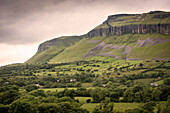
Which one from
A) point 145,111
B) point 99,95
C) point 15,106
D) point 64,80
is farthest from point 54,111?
point 64,80

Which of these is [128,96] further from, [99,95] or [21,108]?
[21,108]

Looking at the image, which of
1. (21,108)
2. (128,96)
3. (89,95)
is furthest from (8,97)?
(128,96)

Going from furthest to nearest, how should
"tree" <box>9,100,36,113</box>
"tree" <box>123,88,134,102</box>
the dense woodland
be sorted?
"tree" <box>123,88,134,102</box>, the dense woodland, "tree" <box>9,100,36,113</box>

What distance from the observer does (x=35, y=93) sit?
87688 mm

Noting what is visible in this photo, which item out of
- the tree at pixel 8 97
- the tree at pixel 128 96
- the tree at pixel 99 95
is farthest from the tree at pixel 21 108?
the tree at pixel 128 96

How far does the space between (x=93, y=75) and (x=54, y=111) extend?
115 m

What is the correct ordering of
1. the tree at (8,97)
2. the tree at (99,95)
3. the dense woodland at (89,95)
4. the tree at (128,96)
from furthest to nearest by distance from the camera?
the tree at (99,95) < the tree at (128,96) < the tree at (8,97) < the dense woodland at (89,95)

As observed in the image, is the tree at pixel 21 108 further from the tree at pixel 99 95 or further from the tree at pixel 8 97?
the tree at pixel 99 95

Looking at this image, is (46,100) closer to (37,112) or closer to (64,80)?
(37,112)

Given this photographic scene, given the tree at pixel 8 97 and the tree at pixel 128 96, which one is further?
the tree at pixel 128 96

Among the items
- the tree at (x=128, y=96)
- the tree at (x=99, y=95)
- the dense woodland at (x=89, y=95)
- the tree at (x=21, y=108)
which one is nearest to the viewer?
the tree at (x=21, y=108)

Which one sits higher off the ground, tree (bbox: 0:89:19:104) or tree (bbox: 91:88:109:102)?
tree (bbox: 0:89:19:104)

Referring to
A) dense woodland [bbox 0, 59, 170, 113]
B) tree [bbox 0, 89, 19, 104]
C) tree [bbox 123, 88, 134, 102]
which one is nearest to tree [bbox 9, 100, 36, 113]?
dense woodland [bbox 0, 59, 170, 113]

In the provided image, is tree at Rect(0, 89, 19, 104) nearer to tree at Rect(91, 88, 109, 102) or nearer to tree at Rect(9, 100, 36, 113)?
tree at Rect(9, 100, 36, 113)
